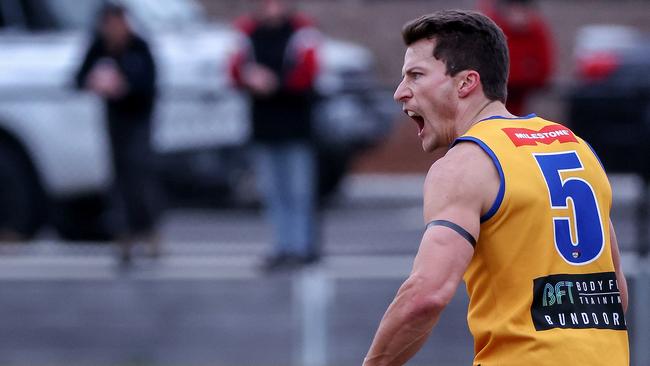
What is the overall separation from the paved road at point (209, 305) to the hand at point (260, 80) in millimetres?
883

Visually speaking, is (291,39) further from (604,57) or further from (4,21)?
(604,57)

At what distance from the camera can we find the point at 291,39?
8680 mm

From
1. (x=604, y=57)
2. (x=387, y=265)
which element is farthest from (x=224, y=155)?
(x=604, y=57)

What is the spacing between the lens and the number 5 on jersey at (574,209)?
3420 millimetres

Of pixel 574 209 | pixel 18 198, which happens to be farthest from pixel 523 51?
pixel 574 209


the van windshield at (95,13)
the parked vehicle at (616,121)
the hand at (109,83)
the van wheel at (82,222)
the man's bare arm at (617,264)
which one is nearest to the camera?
the man's bare arm at (617,264)

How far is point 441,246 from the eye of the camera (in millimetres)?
3311

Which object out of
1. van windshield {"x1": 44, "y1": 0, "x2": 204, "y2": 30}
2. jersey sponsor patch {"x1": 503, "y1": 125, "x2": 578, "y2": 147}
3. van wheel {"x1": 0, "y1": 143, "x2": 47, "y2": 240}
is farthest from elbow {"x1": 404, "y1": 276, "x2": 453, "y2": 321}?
van windshield {"x1": 44, "y1": 0, "x2": 204, "y2": 30}

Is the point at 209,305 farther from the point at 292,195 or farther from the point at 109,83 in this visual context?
the point at 109,83

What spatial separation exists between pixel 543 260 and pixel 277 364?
17.6 ft

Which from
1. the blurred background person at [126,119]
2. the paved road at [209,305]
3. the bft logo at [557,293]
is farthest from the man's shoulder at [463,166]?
the blurred background person at [126,119]

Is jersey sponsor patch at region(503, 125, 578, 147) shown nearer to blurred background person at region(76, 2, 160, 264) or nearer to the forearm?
the forearm

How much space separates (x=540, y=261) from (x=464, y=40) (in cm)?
60

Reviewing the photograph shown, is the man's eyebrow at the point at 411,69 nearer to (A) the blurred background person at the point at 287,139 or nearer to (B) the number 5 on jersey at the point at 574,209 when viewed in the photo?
(B) the number 5 on jersey at the point at 574,209
